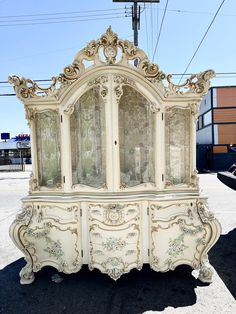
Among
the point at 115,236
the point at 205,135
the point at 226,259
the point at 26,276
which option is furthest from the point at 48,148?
the point at 205,135

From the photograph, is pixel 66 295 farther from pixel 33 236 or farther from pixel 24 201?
pixel 24 201

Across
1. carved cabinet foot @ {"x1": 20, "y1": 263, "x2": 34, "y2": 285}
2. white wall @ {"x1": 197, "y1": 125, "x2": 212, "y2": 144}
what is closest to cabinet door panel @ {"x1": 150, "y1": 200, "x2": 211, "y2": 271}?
carved cabinet foot @ {"x1": 20, "y1": 263, "x2": 34, "y2": 285}

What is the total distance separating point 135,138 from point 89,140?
0.59 meters

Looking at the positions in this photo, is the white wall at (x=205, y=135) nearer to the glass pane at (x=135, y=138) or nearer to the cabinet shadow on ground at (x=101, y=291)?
the cabinet shadow on ground at (x=101, y=291)

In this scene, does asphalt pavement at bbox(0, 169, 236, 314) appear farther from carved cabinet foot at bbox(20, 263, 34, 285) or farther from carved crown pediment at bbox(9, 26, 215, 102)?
carved crown pediment at bbox(9, 26, 215, 102)

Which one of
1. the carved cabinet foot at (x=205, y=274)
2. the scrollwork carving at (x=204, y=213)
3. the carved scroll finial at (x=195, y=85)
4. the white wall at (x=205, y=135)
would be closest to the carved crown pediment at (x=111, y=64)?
the carved scroll finial at (x=195, y=85)

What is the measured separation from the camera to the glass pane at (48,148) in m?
3.24

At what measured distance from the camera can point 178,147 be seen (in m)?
3.26

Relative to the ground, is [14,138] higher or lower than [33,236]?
higher

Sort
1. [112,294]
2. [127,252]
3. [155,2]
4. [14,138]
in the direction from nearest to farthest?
[112,294], [127,252], [155,2], [14,138]

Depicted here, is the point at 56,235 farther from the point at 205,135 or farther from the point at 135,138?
the point at 205,135

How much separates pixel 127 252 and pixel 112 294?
490mm

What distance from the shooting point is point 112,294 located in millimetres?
2920

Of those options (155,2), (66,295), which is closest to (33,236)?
(66,295)
